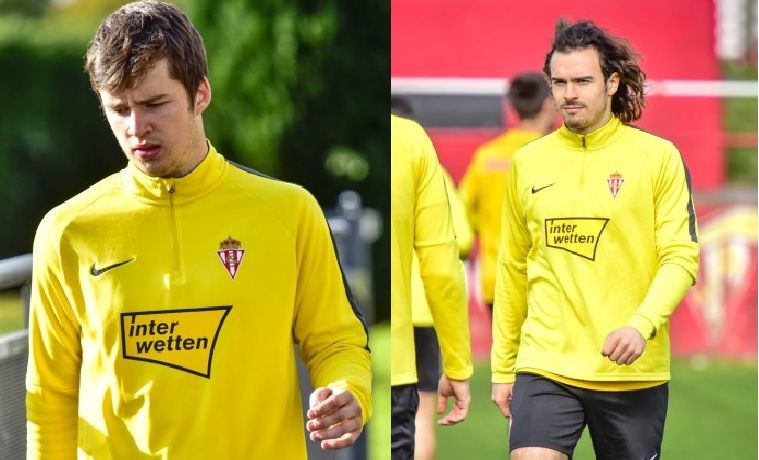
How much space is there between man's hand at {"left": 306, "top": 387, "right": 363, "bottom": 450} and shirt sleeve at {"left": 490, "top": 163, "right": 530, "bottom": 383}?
3.42ft

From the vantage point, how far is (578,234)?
354 cm

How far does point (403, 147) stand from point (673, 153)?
684 millimetres

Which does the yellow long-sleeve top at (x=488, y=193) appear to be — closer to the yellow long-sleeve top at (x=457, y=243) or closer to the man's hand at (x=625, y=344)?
the yellow long-sleeve top at (x=457, y=243)

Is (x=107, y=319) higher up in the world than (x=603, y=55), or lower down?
lower down

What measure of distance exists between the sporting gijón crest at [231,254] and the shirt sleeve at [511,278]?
3.49ft

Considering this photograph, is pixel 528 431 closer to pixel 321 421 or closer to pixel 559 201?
pixel 559 201

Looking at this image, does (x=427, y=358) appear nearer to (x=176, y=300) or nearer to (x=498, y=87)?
(x=498, y=87)

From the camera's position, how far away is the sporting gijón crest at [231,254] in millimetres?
2793

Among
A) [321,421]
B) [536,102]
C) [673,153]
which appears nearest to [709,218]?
[673,153]

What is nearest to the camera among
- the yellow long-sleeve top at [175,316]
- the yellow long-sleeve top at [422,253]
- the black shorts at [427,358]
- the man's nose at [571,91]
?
the yellow long-sleeve top at [175,316]

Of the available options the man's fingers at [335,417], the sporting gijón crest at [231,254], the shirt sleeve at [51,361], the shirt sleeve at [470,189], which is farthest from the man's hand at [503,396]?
the shirt sleeve at [51,361]

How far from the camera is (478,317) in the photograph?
154 inches

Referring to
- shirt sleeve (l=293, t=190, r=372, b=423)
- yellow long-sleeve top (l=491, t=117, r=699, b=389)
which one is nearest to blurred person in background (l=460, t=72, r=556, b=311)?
yellow long-sleeve top (l=491, t=117, r=699, b=389)

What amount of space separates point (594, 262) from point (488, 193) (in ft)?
1.51
